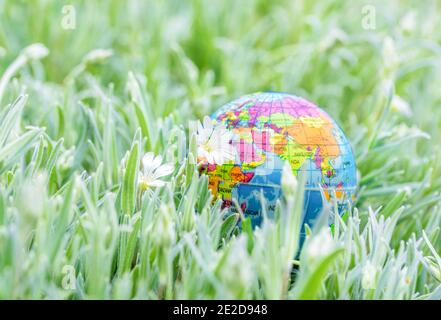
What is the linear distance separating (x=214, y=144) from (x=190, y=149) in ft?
0.19

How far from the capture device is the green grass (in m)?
1.09

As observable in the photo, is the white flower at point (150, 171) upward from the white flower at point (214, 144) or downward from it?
downward

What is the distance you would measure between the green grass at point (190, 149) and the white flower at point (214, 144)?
3 centimetres

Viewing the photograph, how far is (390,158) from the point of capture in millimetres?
1959

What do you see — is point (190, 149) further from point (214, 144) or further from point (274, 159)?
point (274, 159)

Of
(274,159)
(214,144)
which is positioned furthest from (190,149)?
(274,159)

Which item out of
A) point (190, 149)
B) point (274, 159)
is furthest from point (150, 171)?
point (274, 159)

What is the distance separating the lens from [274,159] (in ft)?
4.34

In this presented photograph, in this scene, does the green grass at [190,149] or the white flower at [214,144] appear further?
the white flower at [214,144]

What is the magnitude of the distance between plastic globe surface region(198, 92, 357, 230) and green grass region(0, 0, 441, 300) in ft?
0.14

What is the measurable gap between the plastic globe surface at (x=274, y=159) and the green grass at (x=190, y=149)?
42 mm

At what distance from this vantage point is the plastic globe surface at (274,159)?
132 centimetres
